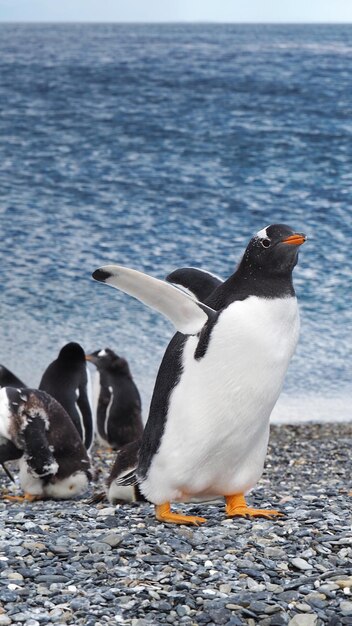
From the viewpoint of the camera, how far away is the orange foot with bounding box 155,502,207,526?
3.81 metres

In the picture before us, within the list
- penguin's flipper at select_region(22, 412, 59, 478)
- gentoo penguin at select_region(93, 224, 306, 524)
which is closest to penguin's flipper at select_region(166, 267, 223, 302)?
gentoo penguin at select_region(93, 224, 306, 524)

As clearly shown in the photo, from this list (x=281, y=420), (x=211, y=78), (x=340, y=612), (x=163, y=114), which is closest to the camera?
(x=340, y=612)

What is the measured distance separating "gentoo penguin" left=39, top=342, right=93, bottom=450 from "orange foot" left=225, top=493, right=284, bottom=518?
2.77 metres

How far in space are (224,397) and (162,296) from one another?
1.29ft

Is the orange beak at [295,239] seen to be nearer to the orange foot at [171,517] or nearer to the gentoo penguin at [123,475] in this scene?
the orange foot at [171,517]

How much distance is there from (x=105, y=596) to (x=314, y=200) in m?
13.1

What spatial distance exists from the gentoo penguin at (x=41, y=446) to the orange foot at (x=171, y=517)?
148cm

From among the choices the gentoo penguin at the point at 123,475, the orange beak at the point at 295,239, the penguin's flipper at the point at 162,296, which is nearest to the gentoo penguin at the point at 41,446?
the gentoo penguin at the point at 123,475

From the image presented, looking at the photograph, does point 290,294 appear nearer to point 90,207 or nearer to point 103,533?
point 103,533

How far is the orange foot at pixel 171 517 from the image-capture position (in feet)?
12.5

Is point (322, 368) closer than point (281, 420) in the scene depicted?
No

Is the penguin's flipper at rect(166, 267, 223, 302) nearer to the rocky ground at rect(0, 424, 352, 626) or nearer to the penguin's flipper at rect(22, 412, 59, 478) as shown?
the rocky ground at rect(0, 424, 352, 626)

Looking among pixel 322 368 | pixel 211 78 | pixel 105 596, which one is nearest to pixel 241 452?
pixel 105 596

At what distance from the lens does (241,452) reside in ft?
12.5
